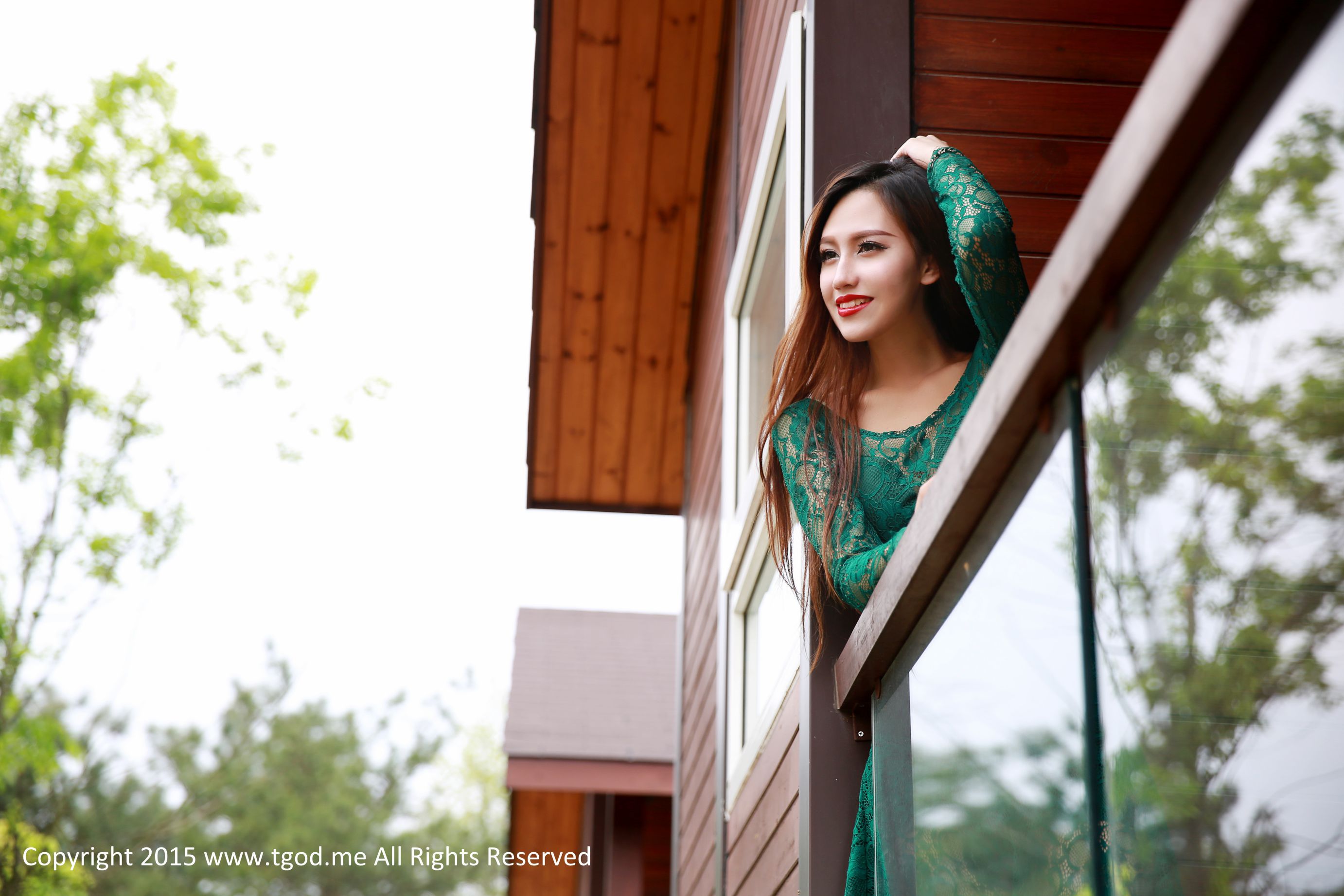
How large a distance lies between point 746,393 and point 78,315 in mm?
10641

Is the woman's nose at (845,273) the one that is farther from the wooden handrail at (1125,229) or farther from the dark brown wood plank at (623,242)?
the dark brown wood plank at (623,242)

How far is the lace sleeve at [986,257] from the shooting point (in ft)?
6.59

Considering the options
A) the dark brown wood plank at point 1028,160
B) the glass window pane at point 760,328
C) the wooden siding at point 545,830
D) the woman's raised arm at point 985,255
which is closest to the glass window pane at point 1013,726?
the woman's raised arm at point 985,255

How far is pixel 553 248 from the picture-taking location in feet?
20.6

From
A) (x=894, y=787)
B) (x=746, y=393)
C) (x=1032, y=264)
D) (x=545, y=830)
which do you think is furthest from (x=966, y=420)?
(x=545, y=830)

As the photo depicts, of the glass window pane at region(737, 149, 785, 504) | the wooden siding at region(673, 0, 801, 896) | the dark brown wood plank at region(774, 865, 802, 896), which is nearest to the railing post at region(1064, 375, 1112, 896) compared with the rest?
the dark brown wood plank at region(774, 865, 802, 896)

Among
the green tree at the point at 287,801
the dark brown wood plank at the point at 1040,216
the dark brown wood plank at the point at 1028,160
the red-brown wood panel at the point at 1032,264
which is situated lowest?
the green tree at the point at 287,801

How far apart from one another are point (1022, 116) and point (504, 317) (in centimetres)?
2973

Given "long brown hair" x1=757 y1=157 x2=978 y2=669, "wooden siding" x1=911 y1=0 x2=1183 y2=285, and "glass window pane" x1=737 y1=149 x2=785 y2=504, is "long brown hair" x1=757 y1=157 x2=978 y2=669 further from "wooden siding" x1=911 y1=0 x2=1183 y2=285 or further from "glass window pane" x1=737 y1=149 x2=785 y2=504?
"glass window pane" x1=737 y1=149 x2=785 y2=504

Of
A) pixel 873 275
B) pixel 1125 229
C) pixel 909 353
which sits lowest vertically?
pixel 1125 229

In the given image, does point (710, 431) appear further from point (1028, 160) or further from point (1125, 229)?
point (1125, 229)

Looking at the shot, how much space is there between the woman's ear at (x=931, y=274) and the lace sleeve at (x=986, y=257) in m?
0.23

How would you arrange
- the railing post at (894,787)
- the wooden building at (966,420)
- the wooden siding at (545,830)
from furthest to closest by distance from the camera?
the wooden siding at (545,830), the railing post at (894,787), the wooden building at (966,420)

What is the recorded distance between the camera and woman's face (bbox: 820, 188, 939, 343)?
228 centimetres
